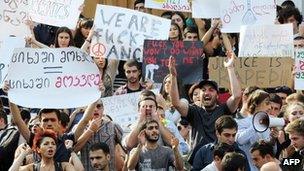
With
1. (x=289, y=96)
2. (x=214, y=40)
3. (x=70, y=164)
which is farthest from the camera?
(x=214, y=40)

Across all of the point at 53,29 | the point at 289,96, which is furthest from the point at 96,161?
the point at 53,29

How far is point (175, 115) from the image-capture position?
1430cm

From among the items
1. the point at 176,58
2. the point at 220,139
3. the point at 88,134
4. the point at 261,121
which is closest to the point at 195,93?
the point at 176,58

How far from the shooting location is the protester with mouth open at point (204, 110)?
535 inches

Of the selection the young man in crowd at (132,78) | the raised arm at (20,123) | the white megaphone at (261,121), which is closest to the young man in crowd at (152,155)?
the white megaphone at (261,121)

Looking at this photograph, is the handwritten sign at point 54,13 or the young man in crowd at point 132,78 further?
the handwritten sign at point 54,13

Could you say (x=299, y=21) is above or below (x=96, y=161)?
above

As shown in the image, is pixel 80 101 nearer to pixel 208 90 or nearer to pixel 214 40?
pixel 208 90

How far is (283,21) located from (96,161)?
4676 mm

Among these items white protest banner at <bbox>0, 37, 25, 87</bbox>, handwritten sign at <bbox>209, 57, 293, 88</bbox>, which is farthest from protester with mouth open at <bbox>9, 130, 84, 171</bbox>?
handwritten sign at <bbox>209, 57, 293, 88</bbox>

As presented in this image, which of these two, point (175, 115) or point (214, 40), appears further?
point (214, 40)

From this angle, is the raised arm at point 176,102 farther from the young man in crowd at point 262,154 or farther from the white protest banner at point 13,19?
the white protest banner at point 13,19

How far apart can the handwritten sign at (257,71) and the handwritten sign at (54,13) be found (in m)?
1.64

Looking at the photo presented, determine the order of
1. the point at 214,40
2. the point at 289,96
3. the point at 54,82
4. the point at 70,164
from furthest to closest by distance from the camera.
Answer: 1. the point at 214,40
2. the point at 289,96
3. the point at 54,82
4. the point at 70,164
